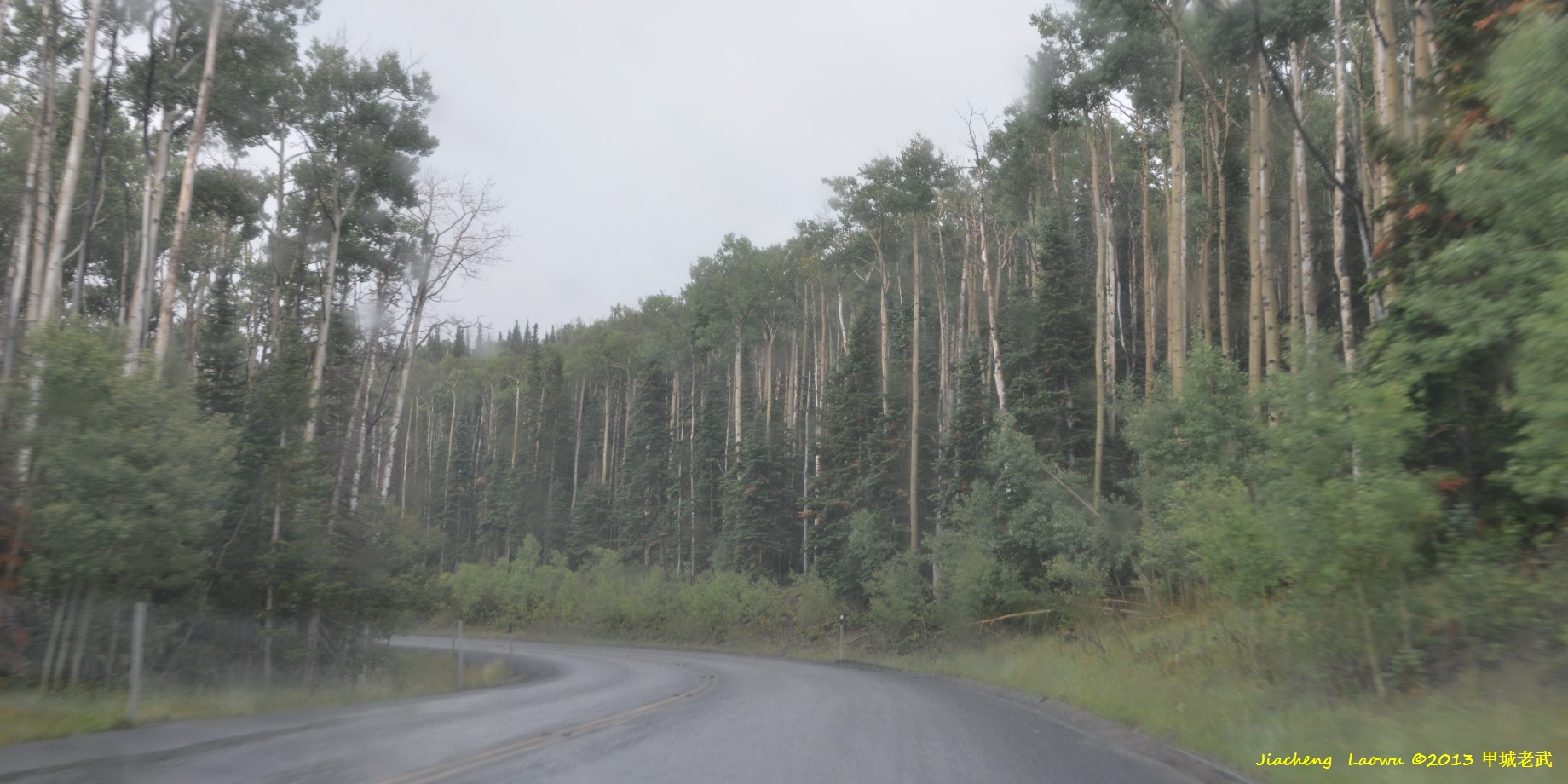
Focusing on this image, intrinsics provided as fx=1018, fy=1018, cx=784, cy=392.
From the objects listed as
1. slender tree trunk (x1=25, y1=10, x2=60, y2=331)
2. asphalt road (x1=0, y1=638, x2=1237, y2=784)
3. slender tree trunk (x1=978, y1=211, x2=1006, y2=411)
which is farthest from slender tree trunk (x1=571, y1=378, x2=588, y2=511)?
asphalt road (x1=0, y1=638, x2=1237, y2=784)

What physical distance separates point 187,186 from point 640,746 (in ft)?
57.3

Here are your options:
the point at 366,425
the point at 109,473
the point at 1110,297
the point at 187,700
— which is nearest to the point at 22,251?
the point at 109,473

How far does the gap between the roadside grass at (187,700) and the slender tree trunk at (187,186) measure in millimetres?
6382

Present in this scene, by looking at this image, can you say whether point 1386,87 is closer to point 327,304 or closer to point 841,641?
point 327,304

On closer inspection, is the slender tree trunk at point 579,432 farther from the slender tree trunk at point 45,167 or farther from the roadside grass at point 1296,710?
the roadside grass at point 1296,710

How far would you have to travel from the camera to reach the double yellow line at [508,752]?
847 cm

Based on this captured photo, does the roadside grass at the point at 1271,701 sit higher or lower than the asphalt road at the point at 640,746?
higher

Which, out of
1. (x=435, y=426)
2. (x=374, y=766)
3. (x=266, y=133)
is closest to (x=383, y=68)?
(x=266, y=133)

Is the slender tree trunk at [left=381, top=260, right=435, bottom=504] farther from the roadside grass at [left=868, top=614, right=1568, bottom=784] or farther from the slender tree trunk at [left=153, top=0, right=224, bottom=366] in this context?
the roadside grass at [left=868, top=614, right=1568, bottom=784]

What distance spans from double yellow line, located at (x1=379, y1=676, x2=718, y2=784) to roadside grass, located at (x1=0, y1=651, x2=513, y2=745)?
5.44 m

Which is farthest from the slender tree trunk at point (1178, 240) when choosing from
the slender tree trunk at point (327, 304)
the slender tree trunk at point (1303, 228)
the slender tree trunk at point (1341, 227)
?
the slender tree trunk at point (327, 304)

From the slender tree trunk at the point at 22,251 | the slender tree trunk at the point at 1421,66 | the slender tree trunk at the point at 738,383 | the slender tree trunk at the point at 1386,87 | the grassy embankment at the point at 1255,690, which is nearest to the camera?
the grassy embankment at the point at 1255,690

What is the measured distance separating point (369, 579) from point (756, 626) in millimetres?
22723

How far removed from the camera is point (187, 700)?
53.1 feet
